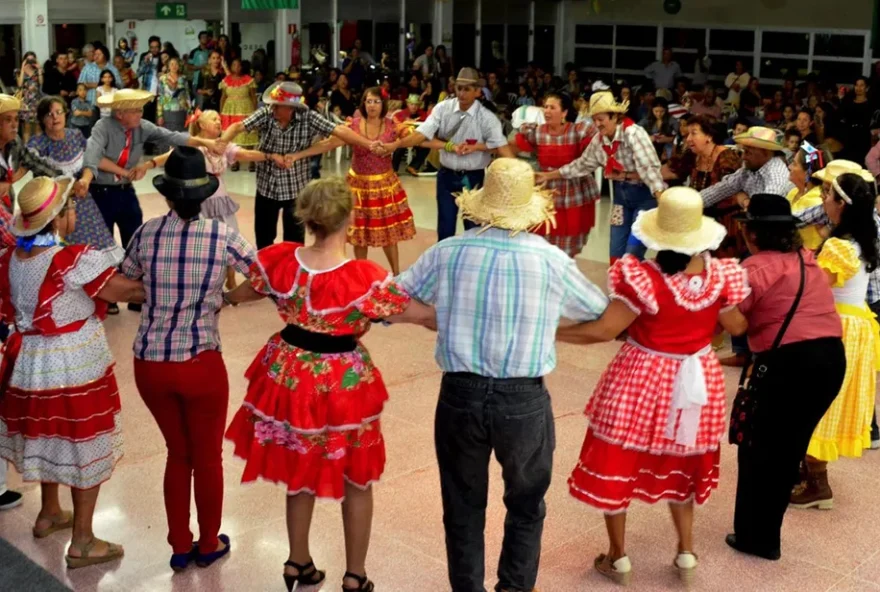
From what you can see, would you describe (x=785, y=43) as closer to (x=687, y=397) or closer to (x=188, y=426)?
(x=687, y=397)

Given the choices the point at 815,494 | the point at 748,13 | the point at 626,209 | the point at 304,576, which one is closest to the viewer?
the point at 304,576

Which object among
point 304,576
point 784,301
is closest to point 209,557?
point 304,576

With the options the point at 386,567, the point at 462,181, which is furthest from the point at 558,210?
the point at 386,567

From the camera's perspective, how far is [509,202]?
12.2ft

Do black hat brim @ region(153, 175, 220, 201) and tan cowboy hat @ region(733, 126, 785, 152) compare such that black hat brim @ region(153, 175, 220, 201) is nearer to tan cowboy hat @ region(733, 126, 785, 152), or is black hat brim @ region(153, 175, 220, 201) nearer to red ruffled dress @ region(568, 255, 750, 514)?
red ruffled dress @ region(568, 255, 750, 514)

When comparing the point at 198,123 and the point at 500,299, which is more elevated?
the point at 198,123

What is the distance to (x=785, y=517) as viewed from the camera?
495 cm

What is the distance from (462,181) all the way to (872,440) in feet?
13.0

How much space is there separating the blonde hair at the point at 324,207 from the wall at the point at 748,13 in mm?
17882

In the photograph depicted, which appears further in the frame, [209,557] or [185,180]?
[209,557]

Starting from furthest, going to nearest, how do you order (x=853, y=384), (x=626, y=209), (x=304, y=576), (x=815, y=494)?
(x=626, y=209), (x=815, y=494), (x=853, y=384), (x=304, y=576)

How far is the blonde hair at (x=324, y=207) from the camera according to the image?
3.82 m

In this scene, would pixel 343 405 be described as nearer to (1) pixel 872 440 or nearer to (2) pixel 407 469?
(2) pixel 407 469

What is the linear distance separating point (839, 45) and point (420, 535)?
18.1 metres
